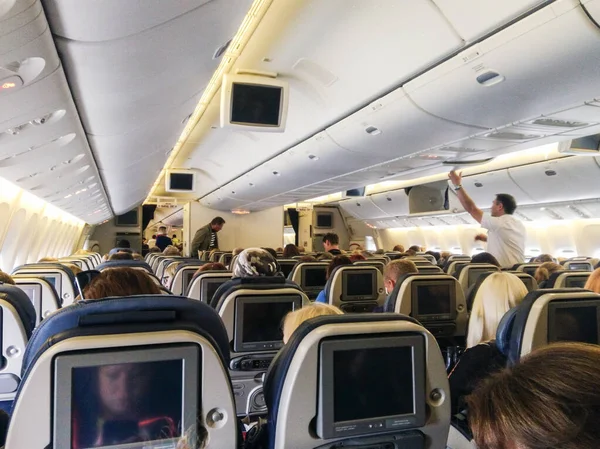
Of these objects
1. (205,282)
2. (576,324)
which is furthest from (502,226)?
(576,324)

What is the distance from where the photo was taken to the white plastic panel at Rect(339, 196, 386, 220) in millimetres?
17984

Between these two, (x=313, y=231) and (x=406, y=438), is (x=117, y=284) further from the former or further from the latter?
(x=313, y=231)

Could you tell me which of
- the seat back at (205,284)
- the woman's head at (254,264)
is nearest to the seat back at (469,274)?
the woman's head at (254,264)

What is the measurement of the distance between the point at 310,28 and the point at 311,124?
188 centimetres

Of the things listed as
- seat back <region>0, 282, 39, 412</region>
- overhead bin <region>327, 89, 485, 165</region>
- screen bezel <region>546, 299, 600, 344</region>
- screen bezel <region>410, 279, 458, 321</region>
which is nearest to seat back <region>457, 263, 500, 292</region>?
screen bezel <region>410, 279, 458, 321</region>

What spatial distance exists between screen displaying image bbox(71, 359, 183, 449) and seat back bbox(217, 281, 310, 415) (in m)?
1.81

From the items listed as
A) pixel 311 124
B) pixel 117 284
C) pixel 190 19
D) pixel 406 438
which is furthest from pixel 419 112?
pixel 406 438

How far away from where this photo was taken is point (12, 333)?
3.15 meters

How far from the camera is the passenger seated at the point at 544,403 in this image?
883 mm

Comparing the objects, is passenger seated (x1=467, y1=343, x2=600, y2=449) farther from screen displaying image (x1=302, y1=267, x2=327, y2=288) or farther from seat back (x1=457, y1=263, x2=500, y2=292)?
screen displaying image (x1=302, y1=267, x2=327, y2=288)

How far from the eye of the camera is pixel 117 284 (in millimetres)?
3047

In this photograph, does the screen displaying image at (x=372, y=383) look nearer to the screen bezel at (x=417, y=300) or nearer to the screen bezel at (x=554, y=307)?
the screen bezel at (x=554, y=307)

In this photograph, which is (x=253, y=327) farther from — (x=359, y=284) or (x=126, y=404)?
(x=359, y=284)

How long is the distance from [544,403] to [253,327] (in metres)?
2.75
